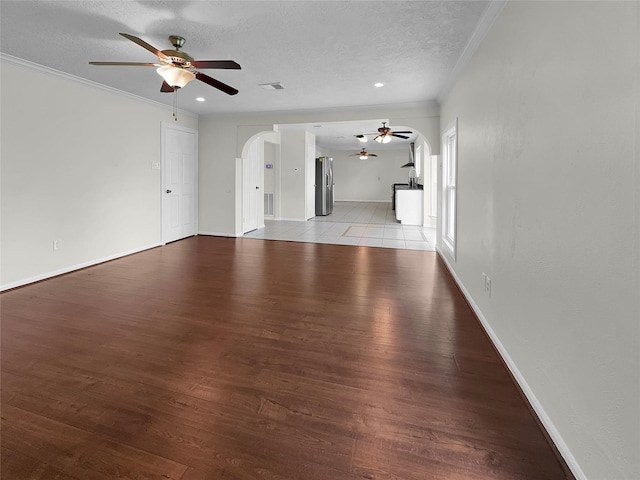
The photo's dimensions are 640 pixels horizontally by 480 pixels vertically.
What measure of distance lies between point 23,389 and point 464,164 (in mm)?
4041

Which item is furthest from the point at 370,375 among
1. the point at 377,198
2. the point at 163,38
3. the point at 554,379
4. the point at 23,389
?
the point at 377,198

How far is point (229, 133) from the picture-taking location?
707 centimetres

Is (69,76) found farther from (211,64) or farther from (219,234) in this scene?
(219,234)

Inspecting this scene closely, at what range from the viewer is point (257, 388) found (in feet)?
6.44

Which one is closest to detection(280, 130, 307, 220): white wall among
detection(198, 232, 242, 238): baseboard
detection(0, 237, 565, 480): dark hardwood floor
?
detection(198, 232, 242, 238): baseboard

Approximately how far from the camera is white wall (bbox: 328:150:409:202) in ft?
54.8

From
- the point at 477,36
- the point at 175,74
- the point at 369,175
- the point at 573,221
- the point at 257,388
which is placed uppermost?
the point at 369,175

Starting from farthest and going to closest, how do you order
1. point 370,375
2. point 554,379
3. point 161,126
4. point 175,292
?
point 161,126
point 175,292
point 370,375
point 554,379

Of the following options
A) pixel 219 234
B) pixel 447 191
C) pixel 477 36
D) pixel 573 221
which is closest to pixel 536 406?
pixel 573 221

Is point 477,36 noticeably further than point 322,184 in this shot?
No

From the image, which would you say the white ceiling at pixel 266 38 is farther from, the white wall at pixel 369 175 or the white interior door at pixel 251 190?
the white wall at pixel 369 175

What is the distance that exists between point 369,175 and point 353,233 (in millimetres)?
10016

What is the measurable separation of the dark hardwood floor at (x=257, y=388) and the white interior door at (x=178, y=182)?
2.91m

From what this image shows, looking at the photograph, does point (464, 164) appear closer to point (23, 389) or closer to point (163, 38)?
point (163, 38)
